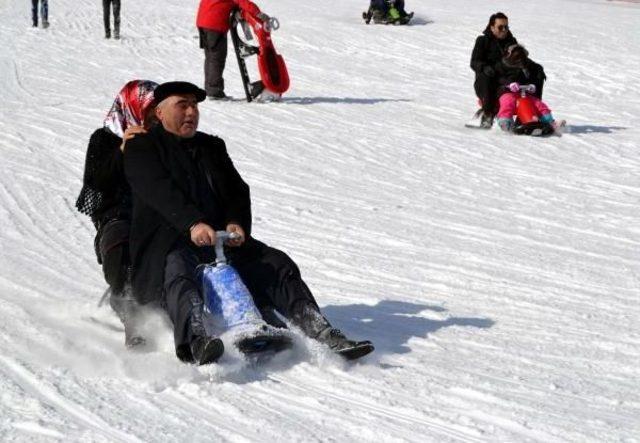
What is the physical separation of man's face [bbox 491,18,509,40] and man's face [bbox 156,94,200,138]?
6.89 meters

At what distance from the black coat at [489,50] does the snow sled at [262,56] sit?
228cm

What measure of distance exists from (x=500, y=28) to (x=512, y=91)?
638 millimetres

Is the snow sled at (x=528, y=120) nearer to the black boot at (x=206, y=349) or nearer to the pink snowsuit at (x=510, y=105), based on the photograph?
the pink snowsuit at (x=510, y=105)

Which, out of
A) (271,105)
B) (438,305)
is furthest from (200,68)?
(438,305)

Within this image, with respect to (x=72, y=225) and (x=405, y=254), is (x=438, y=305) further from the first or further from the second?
(x=72, y=225)

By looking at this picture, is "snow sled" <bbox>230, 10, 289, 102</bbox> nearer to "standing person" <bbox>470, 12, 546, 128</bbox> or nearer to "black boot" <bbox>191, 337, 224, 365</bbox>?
"standing person" <bbox>470, 12, 546, 128</bbox>

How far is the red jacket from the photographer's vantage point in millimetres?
12219

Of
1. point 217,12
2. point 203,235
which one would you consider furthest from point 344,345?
point 217,12

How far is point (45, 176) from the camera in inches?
324

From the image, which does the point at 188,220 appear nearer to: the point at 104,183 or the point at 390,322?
the point at 104,183

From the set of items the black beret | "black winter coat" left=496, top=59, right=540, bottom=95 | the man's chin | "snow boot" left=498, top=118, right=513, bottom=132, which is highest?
the black beret

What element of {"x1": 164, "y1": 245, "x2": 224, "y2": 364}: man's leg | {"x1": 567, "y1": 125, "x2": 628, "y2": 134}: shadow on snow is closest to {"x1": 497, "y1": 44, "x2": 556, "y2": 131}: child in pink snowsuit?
{"x1": 567, "y1": 125, "x2": 628, "y2": 134}: shadow on snow

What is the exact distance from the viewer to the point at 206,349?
3947mm

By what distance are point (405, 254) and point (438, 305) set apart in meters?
1.11
